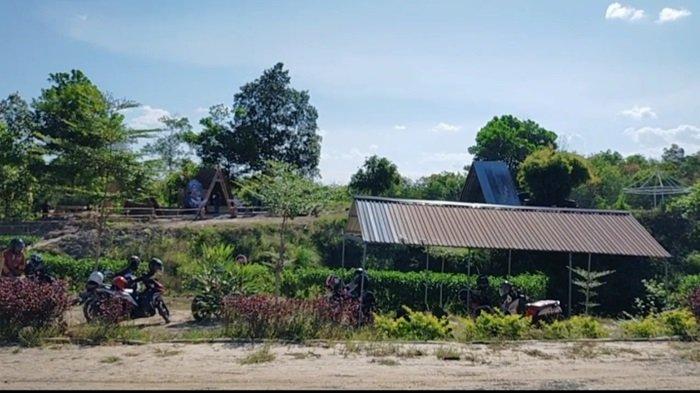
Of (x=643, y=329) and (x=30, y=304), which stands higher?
(x=30, y=304)

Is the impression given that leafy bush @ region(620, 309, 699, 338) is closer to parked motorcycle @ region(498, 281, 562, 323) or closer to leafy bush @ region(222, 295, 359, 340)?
parked motorcycle @ region(498, 281, 562, 323)

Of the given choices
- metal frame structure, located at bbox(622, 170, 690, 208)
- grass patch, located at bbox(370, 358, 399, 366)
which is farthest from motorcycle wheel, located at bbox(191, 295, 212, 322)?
metal frame structure, located at bbox(622, 170, 690, 208)

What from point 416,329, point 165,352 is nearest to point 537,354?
point 416,329

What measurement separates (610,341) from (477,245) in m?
5.05

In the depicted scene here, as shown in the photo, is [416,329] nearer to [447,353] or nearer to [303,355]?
[447,353]

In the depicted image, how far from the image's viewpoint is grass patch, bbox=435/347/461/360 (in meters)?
8.77

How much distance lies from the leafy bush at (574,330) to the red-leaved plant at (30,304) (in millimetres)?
8547

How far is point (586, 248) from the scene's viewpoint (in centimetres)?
1666

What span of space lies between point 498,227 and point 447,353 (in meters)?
8.75

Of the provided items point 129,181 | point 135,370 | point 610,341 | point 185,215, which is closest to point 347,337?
point 135,370

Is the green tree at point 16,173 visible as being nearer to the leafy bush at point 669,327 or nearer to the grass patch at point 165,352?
the grass patch at point 165,352

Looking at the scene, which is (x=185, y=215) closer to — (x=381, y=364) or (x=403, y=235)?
(x=403, y=235)

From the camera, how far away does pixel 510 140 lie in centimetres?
5044

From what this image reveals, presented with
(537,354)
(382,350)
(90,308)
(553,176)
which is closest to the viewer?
(382,350)
